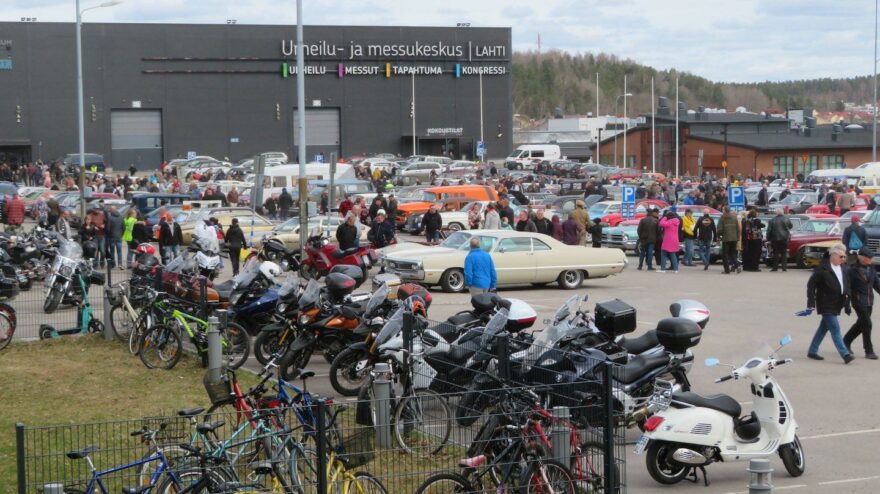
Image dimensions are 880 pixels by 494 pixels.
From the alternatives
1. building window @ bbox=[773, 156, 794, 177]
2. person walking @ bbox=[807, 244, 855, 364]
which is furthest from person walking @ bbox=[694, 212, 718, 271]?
building window @ bbox=[773, 156, 794, 177]

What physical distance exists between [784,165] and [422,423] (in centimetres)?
8140

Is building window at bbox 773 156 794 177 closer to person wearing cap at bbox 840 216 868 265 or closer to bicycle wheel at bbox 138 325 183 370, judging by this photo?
person wearing cap at bbox 840 216 868 265

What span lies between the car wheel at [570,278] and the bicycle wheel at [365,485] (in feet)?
60.8

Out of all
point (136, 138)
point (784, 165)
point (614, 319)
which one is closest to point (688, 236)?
point (614, 319)

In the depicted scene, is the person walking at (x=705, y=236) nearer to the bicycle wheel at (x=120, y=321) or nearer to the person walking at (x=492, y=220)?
the person walking at (x=492, y=220)

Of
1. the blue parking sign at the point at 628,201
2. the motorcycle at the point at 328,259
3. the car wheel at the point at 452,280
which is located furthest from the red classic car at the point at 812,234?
the motorcycle at the point at 328,259

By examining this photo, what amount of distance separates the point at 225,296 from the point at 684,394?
8794 millimetres

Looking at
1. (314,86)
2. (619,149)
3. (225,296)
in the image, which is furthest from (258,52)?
(225,296)

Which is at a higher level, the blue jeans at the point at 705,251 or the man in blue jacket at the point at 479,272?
the man in blue jacket at the point at 479,272

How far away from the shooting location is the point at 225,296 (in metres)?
18.0

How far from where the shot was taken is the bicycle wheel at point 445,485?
8484 mm

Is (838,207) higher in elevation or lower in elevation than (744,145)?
lower

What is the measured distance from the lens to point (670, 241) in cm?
3061

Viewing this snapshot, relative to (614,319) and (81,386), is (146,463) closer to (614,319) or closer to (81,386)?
(614,319)
